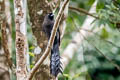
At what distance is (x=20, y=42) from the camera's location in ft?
10.5

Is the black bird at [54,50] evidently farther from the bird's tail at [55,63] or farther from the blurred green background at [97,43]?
the blurred green background at [97,43]

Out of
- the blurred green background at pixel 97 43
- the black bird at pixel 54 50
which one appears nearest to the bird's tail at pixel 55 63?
the black bird at pixel 54 50

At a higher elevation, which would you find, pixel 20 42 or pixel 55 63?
pixel 20 42

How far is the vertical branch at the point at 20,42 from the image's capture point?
10.5 ft

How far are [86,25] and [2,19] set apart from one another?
2.22m

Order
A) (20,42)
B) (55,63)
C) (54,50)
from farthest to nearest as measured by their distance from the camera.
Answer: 1. (54,50)
2. (55,63)
3. (20,42)

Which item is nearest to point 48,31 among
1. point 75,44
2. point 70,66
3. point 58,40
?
point 58,40

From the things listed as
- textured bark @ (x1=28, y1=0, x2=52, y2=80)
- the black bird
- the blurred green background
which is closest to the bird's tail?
the black bird

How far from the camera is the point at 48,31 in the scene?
3.81m

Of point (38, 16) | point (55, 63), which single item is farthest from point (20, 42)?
point (38, 16)

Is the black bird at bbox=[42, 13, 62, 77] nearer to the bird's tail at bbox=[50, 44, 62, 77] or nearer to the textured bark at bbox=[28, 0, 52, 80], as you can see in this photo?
the bird's tail at bbox=[50, 44, 62, 77]

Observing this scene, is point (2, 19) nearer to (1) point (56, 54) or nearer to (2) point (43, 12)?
(2) point (43, 12)

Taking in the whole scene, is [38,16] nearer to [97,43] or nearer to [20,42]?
[20,42]

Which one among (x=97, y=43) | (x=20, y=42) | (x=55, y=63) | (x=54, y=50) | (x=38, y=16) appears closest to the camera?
(x=20, y=42)
